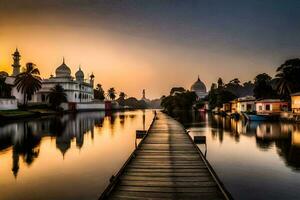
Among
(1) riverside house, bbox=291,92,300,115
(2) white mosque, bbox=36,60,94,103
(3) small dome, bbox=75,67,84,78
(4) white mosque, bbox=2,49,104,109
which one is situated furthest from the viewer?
(3) small dome, bbox=75,67,84,78

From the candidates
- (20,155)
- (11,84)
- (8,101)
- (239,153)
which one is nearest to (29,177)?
(20,155)

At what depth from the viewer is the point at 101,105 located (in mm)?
160250

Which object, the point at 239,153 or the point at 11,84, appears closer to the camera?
the point at 239,153

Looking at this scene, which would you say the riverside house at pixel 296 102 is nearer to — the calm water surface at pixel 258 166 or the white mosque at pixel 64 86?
the calm water surface at pixel 258 166

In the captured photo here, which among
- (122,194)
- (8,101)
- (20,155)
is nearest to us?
(122,194)

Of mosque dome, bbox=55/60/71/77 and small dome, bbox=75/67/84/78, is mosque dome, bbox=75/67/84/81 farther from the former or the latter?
mosque dome, bbox=55/60/71/77

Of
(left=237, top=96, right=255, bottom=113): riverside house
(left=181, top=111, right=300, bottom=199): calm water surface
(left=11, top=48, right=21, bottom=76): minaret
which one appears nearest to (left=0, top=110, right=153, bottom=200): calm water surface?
(left=181, top=111, right=300, bottom=199): calm water surface

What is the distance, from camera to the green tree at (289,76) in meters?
74.9

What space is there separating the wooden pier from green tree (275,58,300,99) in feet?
206

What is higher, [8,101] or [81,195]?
[8,101]

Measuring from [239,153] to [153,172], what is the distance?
1346 centimetres

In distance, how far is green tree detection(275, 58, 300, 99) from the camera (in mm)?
74869

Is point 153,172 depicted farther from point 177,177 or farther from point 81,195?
point 81,195

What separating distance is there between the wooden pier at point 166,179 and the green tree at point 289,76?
6288 centimetres
